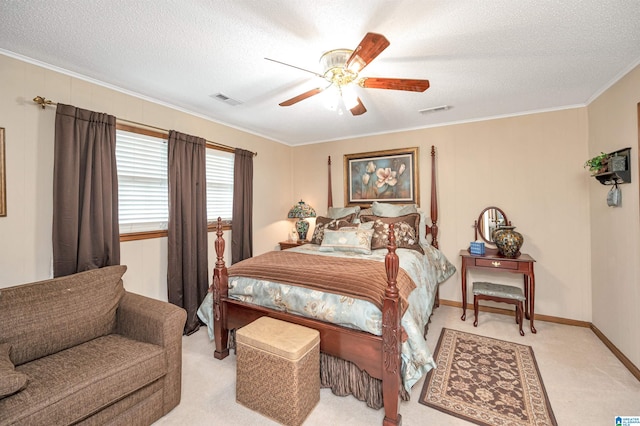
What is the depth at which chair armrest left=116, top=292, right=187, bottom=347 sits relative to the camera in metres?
1.82

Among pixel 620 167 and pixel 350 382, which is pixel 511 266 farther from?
pixel 350 382

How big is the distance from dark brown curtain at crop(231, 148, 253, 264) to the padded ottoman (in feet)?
6.28

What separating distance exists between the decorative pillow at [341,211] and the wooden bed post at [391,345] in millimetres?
2202

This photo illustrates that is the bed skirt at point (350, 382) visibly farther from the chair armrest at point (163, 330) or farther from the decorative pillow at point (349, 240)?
the decorative pillow at point (349, 240)

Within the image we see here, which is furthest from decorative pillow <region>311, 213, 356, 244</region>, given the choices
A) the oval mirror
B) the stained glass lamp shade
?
the oval mirror

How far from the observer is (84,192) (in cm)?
231

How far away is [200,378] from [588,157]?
175 inches

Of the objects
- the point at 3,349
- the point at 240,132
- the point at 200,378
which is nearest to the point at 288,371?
the point at 200,378

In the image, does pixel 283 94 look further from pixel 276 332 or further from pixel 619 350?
pixel 619 350

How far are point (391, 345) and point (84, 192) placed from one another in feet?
8.73

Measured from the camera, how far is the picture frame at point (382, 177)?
3.98m

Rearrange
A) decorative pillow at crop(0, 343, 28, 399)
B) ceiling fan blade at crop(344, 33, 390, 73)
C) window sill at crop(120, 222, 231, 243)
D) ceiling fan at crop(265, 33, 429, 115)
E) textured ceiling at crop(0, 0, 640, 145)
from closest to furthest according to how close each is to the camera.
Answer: decorative pillow at crop(0, 343, 28, 399), ceiling fan blade at crop(344, 33, 390, 73), textured ceiling at crop(0, 0, 640, 145), ceiling fan at crop(265, 33, 429, 115), window sill at crop(120, 222, 231, 243)

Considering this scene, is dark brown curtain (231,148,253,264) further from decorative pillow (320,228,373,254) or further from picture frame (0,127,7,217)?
picture frame (0,127,7,217)

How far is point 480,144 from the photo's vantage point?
3.58 m
